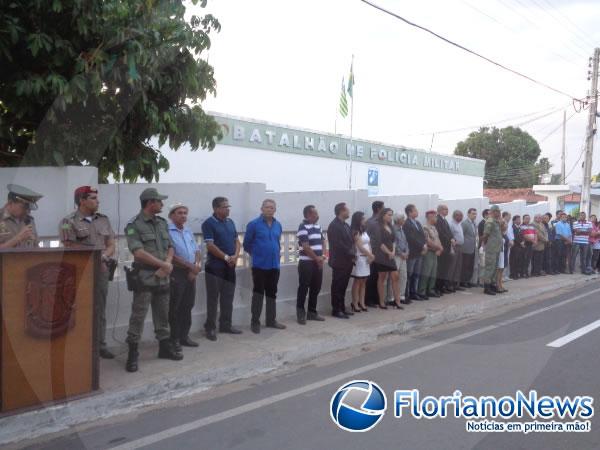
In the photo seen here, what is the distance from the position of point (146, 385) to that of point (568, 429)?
361 centimetres

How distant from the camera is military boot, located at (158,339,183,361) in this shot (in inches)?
242

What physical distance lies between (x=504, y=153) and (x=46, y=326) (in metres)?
50.4

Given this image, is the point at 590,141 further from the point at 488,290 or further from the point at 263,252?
the point at 263,252

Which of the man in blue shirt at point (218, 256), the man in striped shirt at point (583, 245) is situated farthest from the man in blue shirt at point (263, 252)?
the man in striped shirt at point (583, 245)

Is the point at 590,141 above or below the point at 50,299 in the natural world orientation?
above

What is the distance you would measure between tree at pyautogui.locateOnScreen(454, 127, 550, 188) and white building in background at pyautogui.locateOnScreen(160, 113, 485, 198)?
62.6 feet

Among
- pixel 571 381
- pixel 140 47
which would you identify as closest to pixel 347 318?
pixel 571 381

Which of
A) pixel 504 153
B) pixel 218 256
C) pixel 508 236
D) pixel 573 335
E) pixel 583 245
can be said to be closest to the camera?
pixel 218 256

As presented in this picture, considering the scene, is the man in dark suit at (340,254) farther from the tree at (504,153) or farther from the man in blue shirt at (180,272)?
the tree at (504,153)

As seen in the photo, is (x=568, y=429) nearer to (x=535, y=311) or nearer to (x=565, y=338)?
(x=565, y=338)

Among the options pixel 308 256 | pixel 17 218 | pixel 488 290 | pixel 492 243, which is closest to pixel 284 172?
pixel 492 243

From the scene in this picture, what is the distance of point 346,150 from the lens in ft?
79.2

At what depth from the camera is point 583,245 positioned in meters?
16.1

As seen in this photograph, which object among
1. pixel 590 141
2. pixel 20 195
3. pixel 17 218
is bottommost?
pixel 17 218
